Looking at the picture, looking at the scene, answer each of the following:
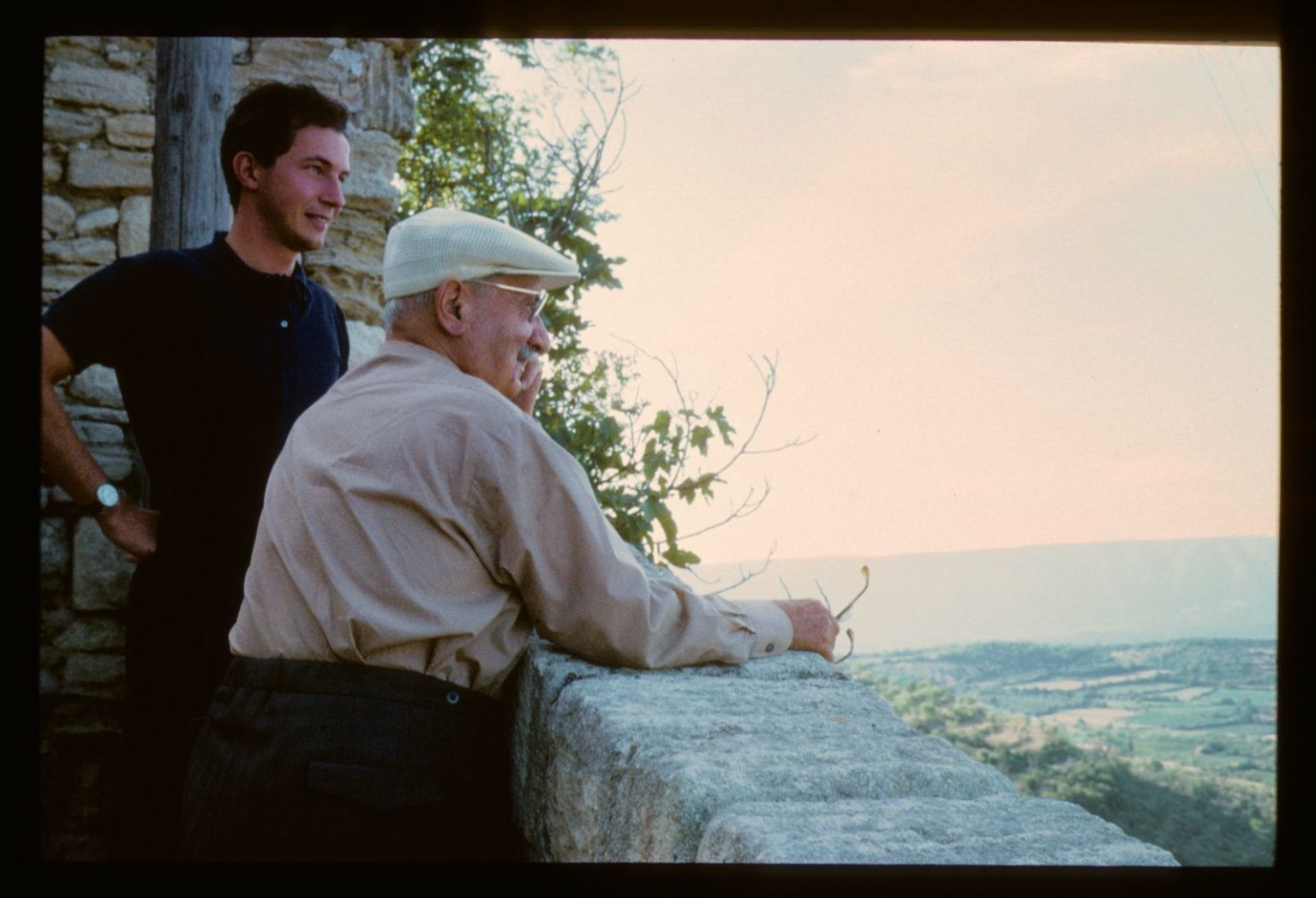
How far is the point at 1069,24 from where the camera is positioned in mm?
1911

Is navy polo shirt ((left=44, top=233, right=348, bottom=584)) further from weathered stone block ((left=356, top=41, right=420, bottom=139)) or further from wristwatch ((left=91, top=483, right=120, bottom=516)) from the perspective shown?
weathered stone block ((left=356, top=41, right=420, bottom=139))

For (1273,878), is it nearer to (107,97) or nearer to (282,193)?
(282,193)

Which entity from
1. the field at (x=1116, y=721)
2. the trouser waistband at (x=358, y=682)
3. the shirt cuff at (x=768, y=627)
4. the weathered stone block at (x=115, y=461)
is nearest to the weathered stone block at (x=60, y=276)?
the weathered stone block at (x=115, y=461)

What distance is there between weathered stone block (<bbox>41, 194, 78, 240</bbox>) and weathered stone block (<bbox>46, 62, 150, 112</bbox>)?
333 millimetres

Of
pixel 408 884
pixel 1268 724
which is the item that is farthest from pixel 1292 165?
pixel 408 884

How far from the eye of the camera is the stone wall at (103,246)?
138 inches

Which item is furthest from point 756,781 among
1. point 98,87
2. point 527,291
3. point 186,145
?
point 98,87

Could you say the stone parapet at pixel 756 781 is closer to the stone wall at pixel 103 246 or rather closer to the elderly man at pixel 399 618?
the elderly man at pixel 399 618

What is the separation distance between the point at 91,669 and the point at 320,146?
5.27 ft

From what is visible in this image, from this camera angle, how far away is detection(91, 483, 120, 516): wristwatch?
Result: 9.88 ft

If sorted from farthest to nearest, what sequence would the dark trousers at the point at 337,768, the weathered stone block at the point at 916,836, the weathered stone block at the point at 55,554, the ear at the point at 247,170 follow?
the weathered stone block at the point at 55,554 < the ear at the point at 247,170 < the dark trousers at the point at 337,768 < the weathered stone block at the point at 916,836

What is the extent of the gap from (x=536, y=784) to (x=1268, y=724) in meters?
1.15

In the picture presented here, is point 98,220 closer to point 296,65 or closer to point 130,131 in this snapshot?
point 130,131

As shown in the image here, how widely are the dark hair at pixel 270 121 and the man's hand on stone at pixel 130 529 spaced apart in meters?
0.82
